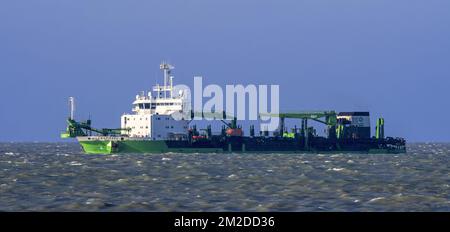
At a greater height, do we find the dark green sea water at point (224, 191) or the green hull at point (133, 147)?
the green hull at point (133, 147)

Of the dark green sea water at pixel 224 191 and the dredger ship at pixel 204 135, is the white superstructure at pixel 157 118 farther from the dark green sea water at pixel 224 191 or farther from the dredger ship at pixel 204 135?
the dark green sea water at pixel 224 191

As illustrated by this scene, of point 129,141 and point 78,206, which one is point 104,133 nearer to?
point 129,141

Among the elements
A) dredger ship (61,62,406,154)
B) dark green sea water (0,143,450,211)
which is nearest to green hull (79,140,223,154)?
dredger ship (61,62,406,154)

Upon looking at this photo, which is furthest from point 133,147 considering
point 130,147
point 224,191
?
point 224,191

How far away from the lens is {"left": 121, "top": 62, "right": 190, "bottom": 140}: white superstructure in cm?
10744

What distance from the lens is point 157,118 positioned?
10725cm

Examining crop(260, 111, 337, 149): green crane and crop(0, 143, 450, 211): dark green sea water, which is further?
crop(260, 111, 337, 149): green crane

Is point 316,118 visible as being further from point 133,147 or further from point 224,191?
point 224,191

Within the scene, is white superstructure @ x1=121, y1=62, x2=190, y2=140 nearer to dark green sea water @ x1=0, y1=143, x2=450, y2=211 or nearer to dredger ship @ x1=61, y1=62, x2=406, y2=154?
dredger ship @ x1=61, y1=62, x2=406, y2=154

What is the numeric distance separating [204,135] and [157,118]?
10951 mm

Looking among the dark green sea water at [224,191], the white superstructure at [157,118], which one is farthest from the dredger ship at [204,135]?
the dark green sea water at [224,191]

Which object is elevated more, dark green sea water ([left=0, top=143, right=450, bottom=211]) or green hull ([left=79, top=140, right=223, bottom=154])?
green hull ([left=79, top=140, right=223, bottom=154])

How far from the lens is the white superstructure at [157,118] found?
352 ft
